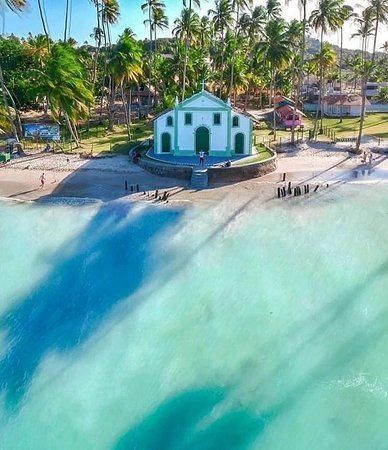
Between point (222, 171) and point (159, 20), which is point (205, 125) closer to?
point (222, 171)

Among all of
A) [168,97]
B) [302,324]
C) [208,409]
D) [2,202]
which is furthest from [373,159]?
[208,409]

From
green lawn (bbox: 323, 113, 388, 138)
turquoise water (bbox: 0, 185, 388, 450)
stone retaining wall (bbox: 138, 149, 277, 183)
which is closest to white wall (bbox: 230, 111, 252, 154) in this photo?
stone retaining wall (bbox: 138, 149, 277, 183)

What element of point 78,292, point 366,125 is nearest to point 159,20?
point 366,125

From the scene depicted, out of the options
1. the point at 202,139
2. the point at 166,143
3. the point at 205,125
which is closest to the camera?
the point at 205,125

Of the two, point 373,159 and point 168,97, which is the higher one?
point 168,97

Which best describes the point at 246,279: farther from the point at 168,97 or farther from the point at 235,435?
the point at 168,97

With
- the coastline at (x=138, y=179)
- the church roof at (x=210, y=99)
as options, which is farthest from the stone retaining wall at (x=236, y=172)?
the church roof at (x=210, y=99)

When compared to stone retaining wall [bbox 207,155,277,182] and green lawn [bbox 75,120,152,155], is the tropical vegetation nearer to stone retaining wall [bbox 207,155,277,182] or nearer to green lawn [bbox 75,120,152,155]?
green lawn [bbox 75,120,152,155]
